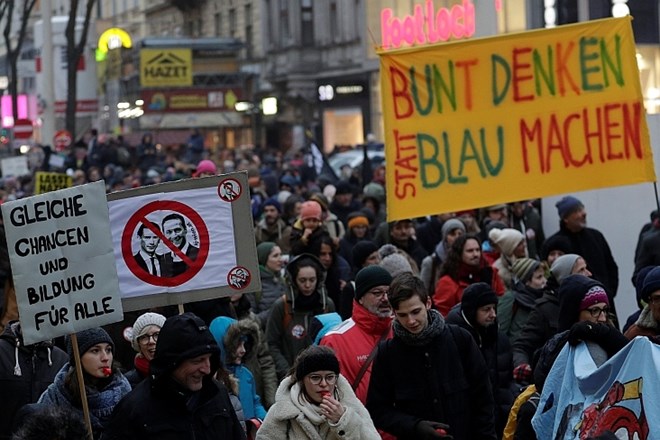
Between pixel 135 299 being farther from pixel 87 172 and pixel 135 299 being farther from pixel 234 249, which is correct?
pixel 87 172

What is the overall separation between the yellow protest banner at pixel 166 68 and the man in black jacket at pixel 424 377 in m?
46.1

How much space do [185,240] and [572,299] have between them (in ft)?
6.37

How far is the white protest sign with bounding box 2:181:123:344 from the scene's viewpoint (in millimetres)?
7133

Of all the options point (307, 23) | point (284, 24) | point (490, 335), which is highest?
point (284, 24)

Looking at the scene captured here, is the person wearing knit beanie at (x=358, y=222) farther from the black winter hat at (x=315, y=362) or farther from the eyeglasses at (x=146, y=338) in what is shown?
the black winter hat at (x=315, y=362)

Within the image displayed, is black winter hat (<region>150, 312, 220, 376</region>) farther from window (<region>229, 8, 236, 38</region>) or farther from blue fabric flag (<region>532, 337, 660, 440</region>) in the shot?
window (<region>229, 8, 236, 38</region>)

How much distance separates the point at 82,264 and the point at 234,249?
121cm

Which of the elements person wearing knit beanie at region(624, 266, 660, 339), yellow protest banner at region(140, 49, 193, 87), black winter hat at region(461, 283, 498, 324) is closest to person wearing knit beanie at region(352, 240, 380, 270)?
black winter hat at region(461, 283, 498, 324)

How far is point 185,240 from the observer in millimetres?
8156

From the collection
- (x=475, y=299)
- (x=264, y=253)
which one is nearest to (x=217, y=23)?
(x=264, y=253)

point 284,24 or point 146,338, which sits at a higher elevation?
point 284,24

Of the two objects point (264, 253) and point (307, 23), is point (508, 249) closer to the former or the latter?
point (264, 253)

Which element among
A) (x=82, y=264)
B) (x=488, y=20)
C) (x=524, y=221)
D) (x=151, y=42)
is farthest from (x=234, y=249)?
(x=151, y=42)

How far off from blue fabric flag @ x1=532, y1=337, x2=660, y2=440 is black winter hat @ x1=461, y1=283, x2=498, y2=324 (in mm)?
1661
